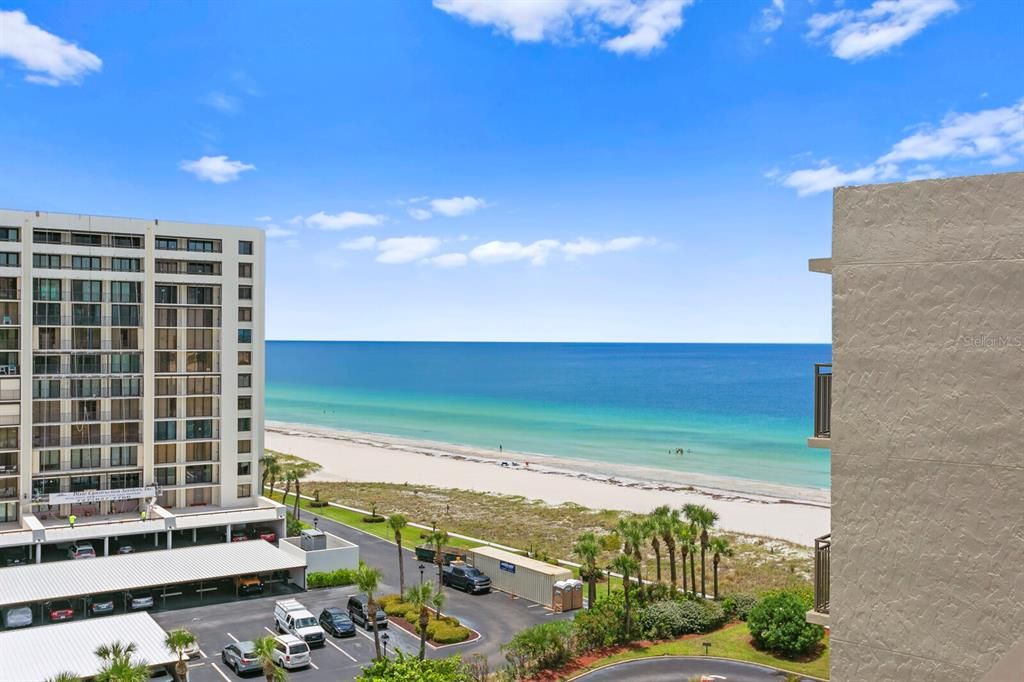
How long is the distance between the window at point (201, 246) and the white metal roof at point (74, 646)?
27.3 meters

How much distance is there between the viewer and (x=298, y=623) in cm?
3653

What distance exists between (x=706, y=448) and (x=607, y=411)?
53983 millimetres

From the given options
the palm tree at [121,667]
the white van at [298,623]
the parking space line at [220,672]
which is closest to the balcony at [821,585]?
the palm tree at [121,667]

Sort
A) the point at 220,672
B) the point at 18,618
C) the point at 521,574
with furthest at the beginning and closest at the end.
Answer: the point at 521,574 → the point at 18,618 → the point at 220,672

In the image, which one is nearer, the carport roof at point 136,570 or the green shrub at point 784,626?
the green shrub at point 784,626

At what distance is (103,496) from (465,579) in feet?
79.6

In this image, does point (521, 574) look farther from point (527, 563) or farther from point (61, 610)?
point (61, 610)

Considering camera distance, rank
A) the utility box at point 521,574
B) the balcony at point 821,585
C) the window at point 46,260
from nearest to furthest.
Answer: the balcony at point 821,585 → the utility box at point 521,574 → the window at point 46,260

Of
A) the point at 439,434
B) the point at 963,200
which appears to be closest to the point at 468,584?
the point at 963,200

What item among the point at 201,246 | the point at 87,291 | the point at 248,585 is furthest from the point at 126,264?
the point at 248,585

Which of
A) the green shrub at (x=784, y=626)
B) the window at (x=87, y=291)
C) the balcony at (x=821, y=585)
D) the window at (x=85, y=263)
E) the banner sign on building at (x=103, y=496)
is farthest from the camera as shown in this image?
the window at (x=87, y=291)

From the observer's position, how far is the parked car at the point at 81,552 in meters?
46.4

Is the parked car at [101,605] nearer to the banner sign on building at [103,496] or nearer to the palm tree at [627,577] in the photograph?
the banner sign on building at [103,496]

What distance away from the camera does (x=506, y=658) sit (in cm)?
3303
